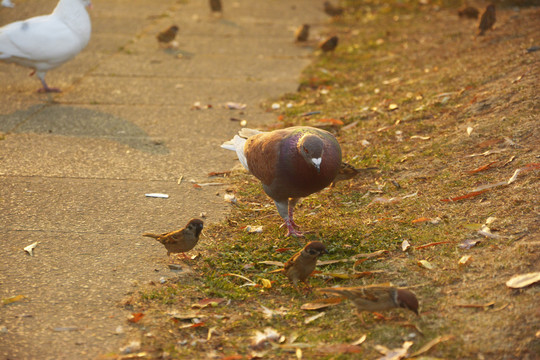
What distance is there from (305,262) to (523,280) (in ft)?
→ 4.08

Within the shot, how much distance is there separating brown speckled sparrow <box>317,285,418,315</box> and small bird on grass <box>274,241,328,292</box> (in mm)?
406

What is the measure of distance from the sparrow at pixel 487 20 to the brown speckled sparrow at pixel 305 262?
6.13m

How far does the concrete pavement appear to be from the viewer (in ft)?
12.2

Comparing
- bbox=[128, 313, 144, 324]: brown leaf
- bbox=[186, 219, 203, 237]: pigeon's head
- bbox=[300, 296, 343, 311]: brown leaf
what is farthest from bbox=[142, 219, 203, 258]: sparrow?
bbox=[300, 296, 343, 311]: brown leaf

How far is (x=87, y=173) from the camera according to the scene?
5750 mm

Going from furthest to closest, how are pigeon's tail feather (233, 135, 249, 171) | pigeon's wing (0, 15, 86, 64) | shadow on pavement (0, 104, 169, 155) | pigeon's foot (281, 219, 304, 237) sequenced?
pigeon's wing (0, 15, 86, 64) < shadow on pavement (0, 104, 169, 155) < pigeon's tail feather (233, 135, 249, 171) < pigeon's foot (281, 219, 304, 237)

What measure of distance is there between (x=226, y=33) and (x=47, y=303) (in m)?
8.45

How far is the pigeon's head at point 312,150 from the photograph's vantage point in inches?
162

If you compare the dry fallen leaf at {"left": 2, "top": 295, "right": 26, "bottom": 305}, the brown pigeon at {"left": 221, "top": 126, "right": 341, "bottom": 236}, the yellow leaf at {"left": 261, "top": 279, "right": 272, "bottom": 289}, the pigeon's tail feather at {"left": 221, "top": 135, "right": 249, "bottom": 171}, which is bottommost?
the yellow leaf at {"left": 261, "top": 279, "right": 272, "bottom": 289}

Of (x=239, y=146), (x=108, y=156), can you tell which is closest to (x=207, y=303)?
(x=239, y=146)

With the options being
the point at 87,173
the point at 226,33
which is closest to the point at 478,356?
the point at 87,173

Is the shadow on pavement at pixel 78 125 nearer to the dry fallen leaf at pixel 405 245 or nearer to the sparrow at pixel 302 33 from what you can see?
the dry fallen leaf at pixel 405 245

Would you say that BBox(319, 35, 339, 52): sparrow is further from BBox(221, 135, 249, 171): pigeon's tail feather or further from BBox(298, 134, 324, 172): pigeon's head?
BBox(298, 134, 324, 172): pigeon's head

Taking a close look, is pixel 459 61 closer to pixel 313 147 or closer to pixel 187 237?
pixel 313 147
